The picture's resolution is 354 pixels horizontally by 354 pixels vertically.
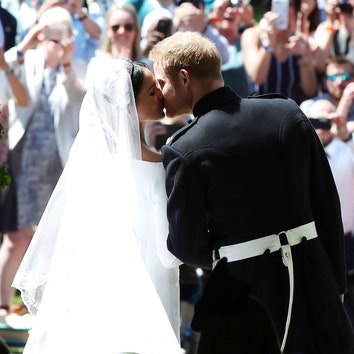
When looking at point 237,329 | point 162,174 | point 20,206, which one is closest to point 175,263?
point 162,174

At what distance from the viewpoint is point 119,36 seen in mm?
7195

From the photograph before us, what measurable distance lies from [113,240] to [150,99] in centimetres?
56

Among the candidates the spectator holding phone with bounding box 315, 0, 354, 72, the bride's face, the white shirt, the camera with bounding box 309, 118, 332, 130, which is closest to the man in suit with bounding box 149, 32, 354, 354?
the bride's face

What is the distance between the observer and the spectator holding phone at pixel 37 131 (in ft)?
23.4

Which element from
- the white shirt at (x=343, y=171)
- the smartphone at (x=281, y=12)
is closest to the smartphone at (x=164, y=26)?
the smartphone at (x=281, y=12)

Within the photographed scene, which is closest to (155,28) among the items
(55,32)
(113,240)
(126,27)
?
(126,27)

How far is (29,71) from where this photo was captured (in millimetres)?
7227

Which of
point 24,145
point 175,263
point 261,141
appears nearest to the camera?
point 261,141

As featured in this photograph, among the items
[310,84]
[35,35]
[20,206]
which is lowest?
[20,206]

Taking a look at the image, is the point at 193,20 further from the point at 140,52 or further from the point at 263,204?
the point at 263,204

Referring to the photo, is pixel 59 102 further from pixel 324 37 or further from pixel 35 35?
pixel 324 37

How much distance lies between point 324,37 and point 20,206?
8.56 ft

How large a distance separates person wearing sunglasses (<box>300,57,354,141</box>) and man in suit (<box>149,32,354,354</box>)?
3.70 meters

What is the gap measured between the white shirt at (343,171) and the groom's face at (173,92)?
3610 mm
